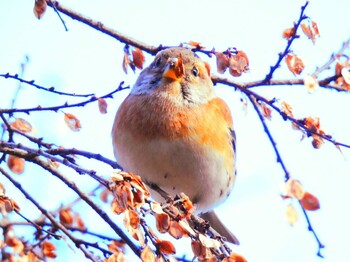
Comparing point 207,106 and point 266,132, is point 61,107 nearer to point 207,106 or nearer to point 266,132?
point 266,132

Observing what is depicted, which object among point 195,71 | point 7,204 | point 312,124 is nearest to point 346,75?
point 312,124

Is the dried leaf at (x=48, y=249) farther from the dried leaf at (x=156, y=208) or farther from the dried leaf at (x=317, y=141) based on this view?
the dried leaf at (x=317, y=141)

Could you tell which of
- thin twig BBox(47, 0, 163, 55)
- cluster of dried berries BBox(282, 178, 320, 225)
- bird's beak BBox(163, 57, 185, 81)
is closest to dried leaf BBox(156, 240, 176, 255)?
cluster of dried berries BBox(282, 178, 320, 225)

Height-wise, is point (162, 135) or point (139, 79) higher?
point (139, 79)

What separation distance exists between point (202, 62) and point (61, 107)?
1413 millimetres

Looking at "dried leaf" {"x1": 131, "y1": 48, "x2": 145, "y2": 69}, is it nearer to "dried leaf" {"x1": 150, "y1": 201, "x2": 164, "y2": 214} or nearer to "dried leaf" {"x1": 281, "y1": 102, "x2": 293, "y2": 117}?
"dried leaf" {"x1": 281, "y1": 102, "x2": 293, "y2": 117}

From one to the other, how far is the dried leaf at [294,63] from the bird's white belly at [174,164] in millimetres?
780

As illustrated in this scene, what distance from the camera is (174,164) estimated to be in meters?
3.74

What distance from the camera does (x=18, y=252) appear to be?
3.04 meters

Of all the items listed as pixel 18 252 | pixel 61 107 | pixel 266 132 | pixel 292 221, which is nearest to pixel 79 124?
pixel 61 107

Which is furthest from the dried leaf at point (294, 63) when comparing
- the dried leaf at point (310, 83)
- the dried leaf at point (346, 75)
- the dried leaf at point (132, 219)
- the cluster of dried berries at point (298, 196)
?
the dried leaf at point (132, 219)

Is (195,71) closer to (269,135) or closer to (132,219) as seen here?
(269,135)

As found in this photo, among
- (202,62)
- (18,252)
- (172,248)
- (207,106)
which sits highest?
(202,62)

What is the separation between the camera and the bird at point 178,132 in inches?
148
